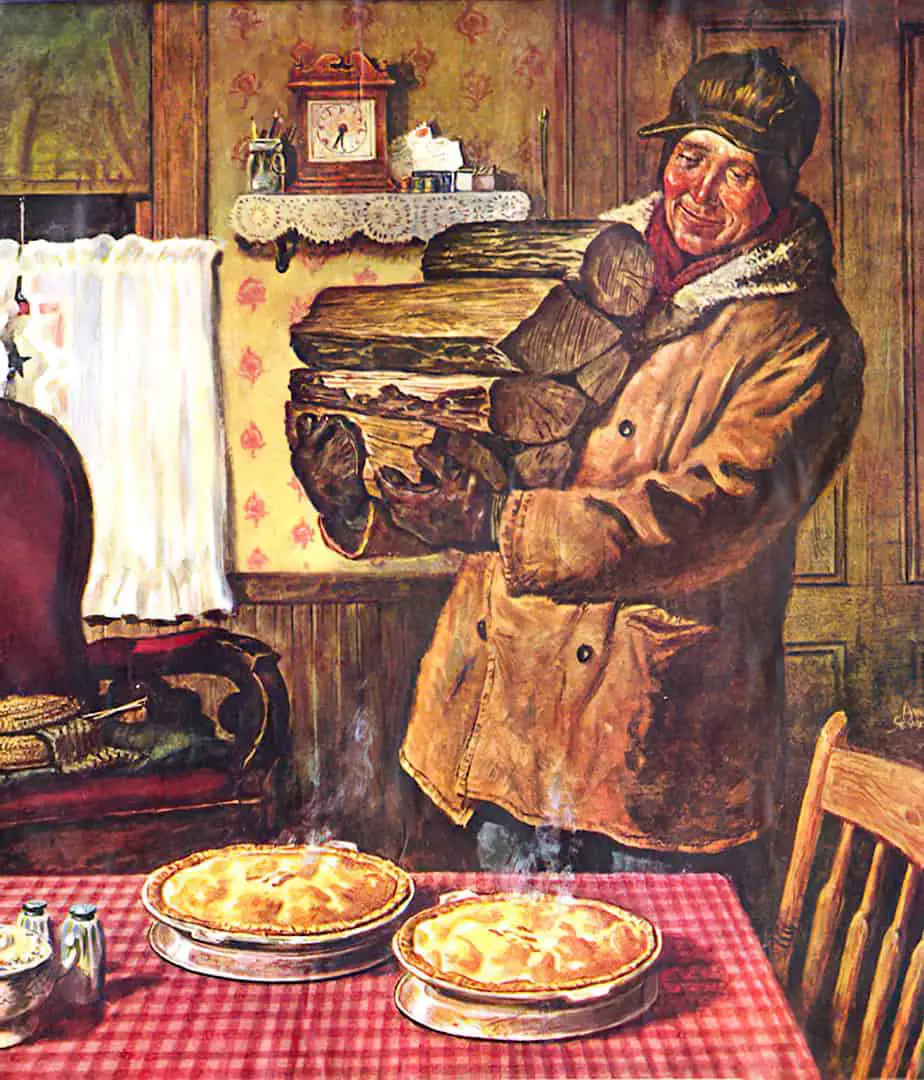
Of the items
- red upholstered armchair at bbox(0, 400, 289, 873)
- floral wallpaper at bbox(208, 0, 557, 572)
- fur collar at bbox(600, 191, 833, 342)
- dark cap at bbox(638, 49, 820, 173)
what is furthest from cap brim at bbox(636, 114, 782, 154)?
red upholstered armchair at bbox(0, 400, 289, 873)

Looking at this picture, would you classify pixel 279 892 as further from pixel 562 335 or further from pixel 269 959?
pixel 562 335

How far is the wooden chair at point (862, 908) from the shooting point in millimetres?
1771

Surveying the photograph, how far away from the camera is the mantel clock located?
7.13ft

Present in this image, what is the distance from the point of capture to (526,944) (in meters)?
1.65

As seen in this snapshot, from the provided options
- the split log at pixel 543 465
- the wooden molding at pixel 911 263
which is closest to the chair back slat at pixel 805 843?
the wooden molding at pixel 911 263

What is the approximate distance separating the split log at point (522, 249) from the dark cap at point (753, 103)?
0.24 meters

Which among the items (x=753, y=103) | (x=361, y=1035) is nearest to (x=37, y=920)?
(x=361, y=1035)

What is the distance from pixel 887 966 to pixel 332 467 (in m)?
1.31

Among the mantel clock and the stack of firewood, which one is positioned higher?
the mantel clock

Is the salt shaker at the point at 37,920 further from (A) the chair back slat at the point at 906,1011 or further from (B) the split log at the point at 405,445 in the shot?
(A) the chair back slat at the point at 906,1011

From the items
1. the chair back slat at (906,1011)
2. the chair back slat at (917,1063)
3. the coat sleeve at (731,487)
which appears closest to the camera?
the chair back slat at (906,1011)
